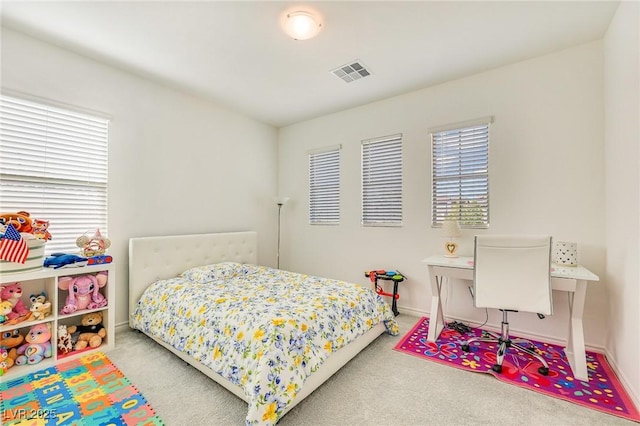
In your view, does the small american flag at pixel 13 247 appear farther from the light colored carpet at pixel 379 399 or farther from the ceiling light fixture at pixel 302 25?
the ceiling light fixture at pixel 302 25

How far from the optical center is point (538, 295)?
2197mm

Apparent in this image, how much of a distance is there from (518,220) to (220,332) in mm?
2986

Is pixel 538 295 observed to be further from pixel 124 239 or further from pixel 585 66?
pixel 124 239

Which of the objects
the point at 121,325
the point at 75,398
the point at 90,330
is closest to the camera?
the point at 75,398

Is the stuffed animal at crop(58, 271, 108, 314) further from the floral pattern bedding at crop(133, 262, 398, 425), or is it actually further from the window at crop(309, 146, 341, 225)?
the window at crop(309, 146, 341, 225)

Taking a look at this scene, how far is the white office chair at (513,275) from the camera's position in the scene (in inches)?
86.0

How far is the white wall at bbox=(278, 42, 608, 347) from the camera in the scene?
8.51 ft

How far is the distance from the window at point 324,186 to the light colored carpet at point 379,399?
2286 mm

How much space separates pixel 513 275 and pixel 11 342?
157 inches

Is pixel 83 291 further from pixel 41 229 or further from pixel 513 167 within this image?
pixel 513 167

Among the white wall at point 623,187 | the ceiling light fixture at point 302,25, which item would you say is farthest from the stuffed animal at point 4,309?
the white wall at point 623,187

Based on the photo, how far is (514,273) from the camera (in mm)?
2260

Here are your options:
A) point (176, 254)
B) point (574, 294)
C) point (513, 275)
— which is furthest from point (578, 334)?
point (176, 254)

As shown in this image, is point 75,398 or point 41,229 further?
point 41,229
